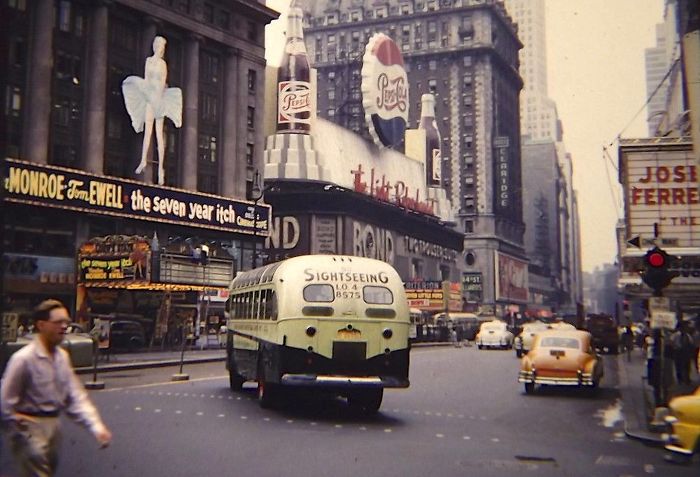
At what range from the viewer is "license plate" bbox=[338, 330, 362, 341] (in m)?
16.6

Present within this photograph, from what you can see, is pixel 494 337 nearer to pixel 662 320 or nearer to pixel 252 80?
pixel 252 80

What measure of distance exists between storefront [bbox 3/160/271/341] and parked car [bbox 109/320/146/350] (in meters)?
0.72

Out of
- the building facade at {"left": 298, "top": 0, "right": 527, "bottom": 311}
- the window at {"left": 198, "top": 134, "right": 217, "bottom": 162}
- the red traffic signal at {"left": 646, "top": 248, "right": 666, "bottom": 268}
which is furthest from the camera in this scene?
the building facade at {"left": 298, "top": 0, "right": 527, "bottom": 311}

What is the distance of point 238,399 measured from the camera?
1953cm

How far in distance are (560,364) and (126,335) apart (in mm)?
27712

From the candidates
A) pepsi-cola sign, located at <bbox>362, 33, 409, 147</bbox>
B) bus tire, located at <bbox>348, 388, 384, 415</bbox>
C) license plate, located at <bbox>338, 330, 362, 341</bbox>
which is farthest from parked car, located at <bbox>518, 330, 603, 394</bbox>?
pepsi-cola sign, located at <bbox>362, 33, 409, 147</bbox>

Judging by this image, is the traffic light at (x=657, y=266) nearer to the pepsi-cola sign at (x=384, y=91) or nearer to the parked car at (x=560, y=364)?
the parked car at (x=560, y=364)

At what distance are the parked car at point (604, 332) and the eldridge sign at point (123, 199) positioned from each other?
2252 cm

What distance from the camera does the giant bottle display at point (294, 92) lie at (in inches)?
2921

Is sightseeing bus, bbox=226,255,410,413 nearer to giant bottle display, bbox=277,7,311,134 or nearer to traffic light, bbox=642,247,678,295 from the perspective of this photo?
traffic light, bbox=642,247,678,295

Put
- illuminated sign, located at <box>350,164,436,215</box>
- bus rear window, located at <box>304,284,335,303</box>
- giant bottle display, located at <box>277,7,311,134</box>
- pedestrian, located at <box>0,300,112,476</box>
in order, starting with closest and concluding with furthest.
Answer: pedestrian, located at <box>0,300,112,476</box> < bus rear window, located at <box>304,284,335,303</box> < giant bottle display, located at <box>277,7,311,134</box> < illuminated sign, located at <box>350,164,436,215</box>

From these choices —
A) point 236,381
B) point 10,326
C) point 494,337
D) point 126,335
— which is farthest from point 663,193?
point 494,337

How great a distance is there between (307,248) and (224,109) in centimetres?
2194

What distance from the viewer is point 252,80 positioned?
65188mm
